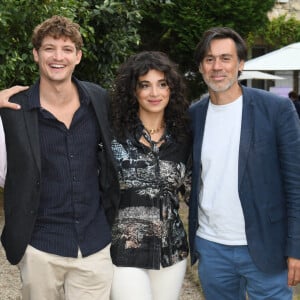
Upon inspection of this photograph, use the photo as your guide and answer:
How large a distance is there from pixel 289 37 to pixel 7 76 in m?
12.4

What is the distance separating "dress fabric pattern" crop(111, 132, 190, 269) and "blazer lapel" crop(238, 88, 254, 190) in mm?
388

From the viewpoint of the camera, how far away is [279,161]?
2.84 meters

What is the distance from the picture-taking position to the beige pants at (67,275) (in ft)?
9.26

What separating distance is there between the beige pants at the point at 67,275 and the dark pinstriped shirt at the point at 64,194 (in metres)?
0.05

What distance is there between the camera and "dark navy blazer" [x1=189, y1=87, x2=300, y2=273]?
2793 mm

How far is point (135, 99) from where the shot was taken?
3.11m

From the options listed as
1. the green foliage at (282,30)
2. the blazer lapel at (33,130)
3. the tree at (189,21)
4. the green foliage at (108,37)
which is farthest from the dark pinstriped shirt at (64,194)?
the green foliage at (282,30)

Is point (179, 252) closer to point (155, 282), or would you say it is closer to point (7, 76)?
point (155, 282)

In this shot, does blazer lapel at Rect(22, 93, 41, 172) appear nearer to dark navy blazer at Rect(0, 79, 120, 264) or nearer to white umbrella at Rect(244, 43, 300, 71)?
dark navy blazer at Rect(0, 79, 120, 264)

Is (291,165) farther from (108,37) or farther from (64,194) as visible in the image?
(108,37)

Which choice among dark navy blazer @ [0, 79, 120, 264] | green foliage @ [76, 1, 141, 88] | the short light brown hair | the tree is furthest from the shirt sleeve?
the tree

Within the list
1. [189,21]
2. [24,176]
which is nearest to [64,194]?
[24,176]

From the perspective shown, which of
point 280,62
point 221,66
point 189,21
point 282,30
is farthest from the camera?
point 282,30

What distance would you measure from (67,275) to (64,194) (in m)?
0.48
